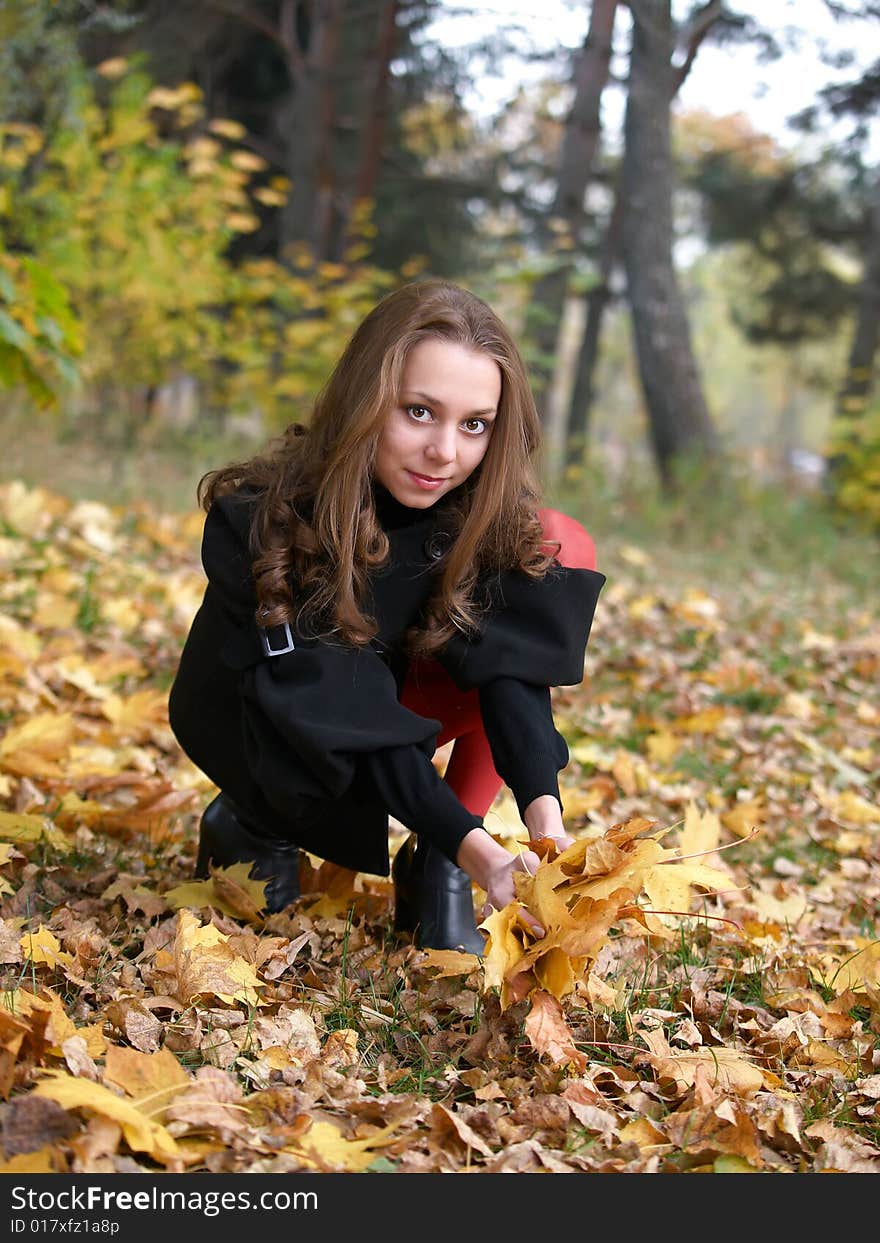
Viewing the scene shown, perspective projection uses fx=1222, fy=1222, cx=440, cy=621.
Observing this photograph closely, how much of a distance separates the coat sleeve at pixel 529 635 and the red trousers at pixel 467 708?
9 cm

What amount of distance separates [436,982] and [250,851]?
46 cm

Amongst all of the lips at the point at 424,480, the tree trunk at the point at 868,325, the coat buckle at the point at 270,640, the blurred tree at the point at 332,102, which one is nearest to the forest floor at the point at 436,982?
the coat buckle at the point at 270,640

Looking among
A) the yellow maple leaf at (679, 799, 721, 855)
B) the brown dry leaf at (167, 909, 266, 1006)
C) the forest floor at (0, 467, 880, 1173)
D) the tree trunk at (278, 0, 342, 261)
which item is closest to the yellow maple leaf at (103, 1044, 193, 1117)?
the forest floor at (0, 467, 880, 1173)

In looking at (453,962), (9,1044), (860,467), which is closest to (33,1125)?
(9,1044)

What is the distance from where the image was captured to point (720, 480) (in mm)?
8164

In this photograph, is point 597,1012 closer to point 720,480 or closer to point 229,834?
point 229,834

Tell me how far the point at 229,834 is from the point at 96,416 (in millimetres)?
6201

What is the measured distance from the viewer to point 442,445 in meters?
2.01

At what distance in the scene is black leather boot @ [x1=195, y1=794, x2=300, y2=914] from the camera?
2.29 m

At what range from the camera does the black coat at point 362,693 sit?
195cm

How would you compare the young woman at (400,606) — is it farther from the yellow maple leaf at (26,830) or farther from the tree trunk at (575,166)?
the tree trunk at (575,166)

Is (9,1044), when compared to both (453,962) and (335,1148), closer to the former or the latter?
(335,1148)

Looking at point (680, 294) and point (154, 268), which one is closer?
point (154, 268)
